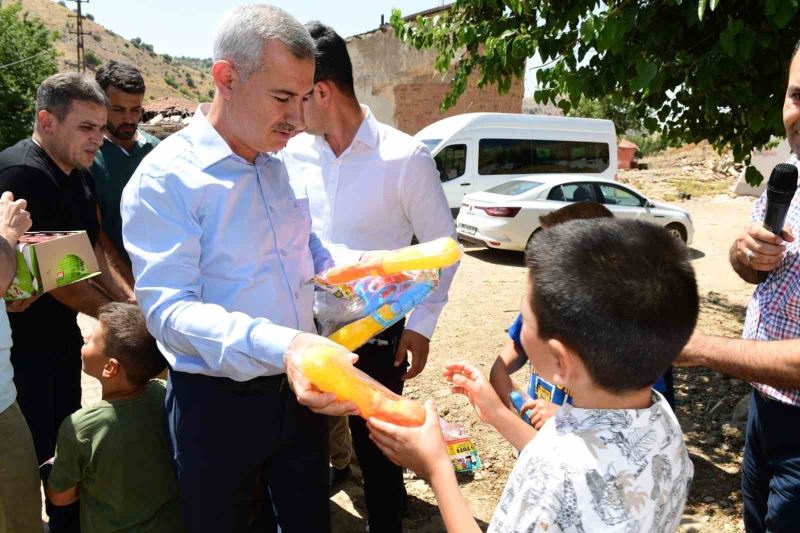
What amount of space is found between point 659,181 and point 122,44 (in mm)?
95781

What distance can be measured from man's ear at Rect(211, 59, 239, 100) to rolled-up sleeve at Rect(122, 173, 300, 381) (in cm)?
33

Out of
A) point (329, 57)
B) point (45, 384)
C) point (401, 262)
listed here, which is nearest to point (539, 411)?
point (401, 262)

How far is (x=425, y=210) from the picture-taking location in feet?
8.67

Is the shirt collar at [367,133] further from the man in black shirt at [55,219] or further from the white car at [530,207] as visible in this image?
the white car at [530,207]

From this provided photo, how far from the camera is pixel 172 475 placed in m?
2.27

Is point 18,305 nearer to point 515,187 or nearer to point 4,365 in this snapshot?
point 4,365

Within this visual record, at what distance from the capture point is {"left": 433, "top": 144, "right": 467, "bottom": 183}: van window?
12.5 meters

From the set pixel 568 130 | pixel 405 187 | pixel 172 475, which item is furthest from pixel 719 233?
pixel 172 475

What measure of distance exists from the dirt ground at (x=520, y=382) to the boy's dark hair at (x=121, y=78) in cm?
233

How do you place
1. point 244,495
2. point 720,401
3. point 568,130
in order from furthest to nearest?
point 568,130
point 720,401
point 244,495

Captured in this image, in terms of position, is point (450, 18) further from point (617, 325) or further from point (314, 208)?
point (617, 325)

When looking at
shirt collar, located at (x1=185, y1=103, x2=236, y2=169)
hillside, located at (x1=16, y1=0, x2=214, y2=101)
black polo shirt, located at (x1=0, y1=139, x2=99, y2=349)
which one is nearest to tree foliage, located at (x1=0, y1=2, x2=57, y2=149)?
black polo shirt, located at (x1=0, y1=139, x2=99, y2=349)

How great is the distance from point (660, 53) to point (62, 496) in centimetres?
365

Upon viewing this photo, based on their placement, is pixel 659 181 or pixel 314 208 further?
pixel 659 181
